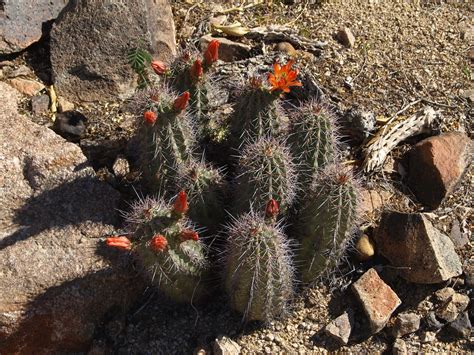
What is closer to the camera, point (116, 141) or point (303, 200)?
point (303, 200)

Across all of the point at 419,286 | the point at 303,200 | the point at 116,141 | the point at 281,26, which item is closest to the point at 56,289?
the point at 116,141

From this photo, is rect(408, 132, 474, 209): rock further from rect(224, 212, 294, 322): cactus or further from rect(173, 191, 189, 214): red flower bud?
rect(173, 191, 189, 214): red flower bud

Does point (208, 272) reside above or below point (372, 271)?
above

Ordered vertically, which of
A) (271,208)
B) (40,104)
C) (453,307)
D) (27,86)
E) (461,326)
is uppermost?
(27,86)

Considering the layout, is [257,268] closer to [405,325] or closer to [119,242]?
[119,242]

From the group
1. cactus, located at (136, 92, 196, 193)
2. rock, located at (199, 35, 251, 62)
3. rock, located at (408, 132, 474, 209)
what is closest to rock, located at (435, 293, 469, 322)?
rock, located at (408, 132, 474, 209)

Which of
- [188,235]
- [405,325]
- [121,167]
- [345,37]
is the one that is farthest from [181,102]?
[345,37]

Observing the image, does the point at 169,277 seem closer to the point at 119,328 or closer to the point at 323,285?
the point at 119,328
